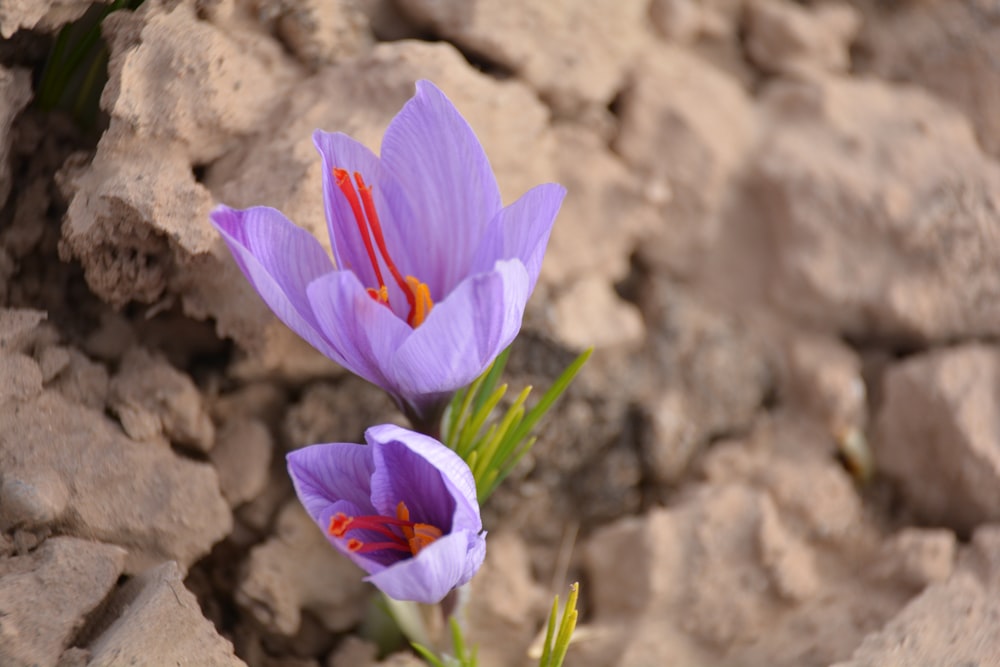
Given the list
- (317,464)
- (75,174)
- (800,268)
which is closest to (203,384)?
(75,174)

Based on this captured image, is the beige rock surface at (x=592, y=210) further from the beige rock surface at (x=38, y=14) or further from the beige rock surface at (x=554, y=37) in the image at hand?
the beige rock surface at (x=38, y=14)

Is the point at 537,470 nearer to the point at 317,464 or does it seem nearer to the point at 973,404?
the point at 317,464

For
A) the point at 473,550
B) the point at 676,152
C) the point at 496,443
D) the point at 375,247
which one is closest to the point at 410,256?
the point at 375,247

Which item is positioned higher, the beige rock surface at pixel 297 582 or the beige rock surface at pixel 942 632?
the beige rock surface at pixel 942 632

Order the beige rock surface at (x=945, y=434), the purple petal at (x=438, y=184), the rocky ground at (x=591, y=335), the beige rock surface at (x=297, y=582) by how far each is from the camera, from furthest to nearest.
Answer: the beige rock surface at (x=945, y=434), the beige rock surface at (x=297, y=582), the rocky ground at (x=591, y=335), the purple petal at (x=438, y=184)

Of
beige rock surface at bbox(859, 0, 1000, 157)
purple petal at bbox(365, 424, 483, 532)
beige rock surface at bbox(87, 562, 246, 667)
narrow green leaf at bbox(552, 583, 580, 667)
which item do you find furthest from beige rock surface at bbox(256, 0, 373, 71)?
beige rock surface at bbox(859, 0, 1000, 157)

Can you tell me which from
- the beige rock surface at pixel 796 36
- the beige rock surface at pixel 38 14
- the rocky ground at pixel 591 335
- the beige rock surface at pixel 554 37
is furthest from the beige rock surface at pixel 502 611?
the beige rock surface at pixel 796 36
